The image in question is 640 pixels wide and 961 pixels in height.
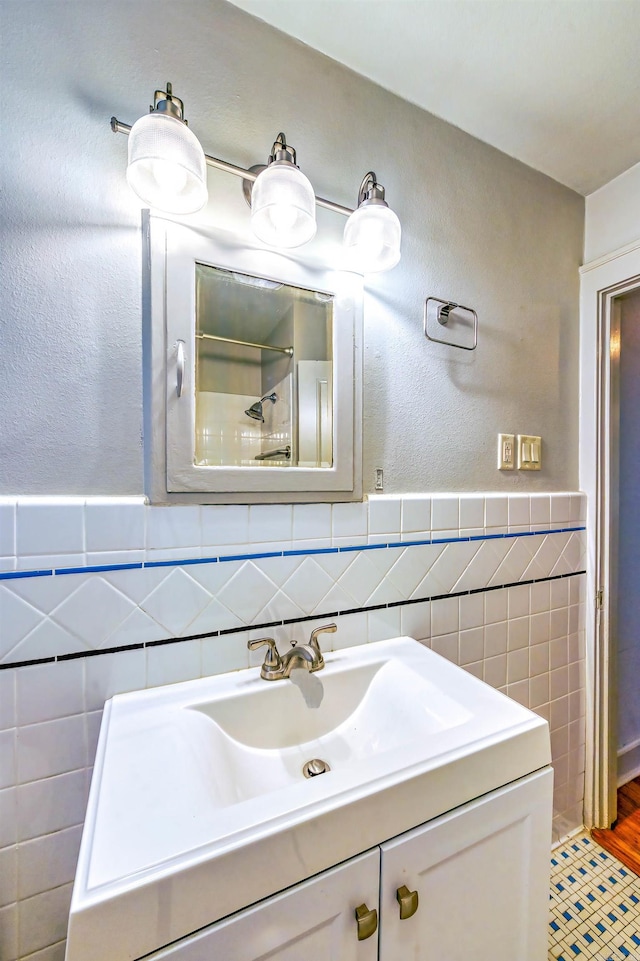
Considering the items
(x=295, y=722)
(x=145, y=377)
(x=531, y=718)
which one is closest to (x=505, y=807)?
(x=531, y=718)

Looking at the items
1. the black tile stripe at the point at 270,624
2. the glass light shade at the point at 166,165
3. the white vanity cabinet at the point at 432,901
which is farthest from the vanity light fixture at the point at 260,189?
the white vanity cabinet at the point at 432,901

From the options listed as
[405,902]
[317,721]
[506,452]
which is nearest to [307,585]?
[317,721]

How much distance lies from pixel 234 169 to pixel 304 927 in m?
1.26

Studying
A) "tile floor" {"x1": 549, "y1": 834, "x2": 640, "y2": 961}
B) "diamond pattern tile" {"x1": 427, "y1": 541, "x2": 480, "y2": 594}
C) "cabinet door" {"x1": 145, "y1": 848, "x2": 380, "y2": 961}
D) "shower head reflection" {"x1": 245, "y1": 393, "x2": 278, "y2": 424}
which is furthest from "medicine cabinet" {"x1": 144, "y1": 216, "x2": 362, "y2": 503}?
"tile floor" {"x1": 549, "y1": 834, "x2": 640, "y2": 961}

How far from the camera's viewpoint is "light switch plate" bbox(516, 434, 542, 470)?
1.30 metres

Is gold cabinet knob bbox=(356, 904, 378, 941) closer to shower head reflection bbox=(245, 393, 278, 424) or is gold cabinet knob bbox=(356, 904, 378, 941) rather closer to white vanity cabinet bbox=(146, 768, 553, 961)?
white vanity cabinet bbox=(146, 768, 553, 961)

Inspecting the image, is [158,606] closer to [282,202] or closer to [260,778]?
[260,778]

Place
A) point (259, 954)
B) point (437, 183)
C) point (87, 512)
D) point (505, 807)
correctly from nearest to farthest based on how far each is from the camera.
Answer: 1. point (259, 954)
2. point (505, 807)
3. point (87, 512)
4. point (437, 183)

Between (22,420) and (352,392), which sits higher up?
(352,392)

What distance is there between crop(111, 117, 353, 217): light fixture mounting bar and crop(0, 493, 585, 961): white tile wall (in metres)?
Result: 0.71

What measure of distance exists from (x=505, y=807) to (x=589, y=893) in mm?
1080

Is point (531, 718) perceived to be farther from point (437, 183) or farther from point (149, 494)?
point (437, 183)

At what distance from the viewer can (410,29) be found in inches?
36.5

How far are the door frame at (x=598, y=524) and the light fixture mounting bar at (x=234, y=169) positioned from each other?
1024 mm
